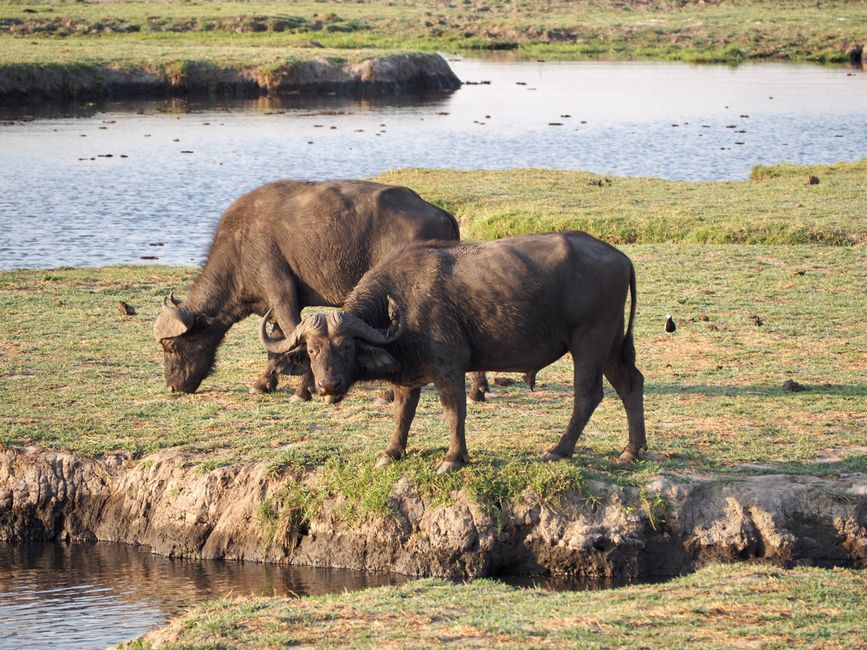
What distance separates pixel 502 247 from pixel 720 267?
291 inches

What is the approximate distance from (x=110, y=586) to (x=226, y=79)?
40.0 meters

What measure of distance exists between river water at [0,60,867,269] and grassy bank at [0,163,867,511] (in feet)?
21.0

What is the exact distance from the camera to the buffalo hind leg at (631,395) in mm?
8820

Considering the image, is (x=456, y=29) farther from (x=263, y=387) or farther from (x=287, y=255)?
(x=287, y=255)

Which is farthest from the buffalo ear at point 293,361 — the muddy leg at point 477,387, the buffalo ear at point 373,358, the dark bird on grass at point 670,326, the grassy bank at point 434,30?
the grassy bank at point 434,30

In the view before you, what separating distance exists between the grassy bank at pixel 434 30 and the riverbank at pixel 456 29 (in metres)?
0.08

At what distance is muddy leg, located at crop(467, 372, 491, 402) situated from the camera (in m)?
10.6

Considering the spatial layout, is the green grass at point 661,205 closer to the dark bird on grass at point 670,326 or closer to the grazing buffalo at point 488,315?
the dark bird on grass at point 670,326

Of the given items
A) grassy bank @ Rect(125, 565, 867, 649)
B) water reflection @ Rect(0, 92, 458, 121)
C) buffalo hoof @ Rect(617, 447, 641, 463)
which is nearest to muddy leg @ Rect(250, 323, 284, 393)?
buffalo hoof @ Rect(617, 447, 641, 463)

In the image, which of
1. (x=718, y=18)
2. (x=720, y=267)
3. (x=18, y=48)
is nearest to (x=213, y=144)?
(x=18, y=48)

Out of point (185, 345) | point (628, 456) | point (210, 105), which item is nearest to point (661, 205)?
point (185, 345)

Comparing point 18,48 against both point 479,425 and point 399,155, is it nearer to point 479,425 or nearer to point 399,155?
point 399,155

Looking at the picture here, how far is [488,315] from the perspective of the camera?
27.8 ft

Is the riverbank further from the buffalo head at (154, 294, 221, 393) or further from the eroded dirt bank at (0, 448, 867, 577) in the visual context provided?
the eroded dirt bank at (0, 448, 867, 577)
